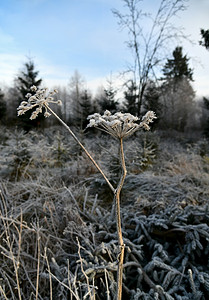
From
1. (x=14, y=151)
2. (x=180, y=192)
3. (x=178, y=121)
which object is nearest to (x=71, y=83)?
(x=178, y=121)

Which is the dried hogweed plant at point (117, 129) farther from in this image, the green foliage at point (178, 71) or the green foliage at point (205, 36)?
the green foliage at point (178, 71)

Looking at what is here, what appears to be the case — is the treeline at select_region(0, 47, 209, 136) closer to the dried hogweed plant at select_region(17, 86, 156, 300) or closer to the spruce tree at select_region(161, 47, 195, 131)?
the spruce tree at select_region(161, 47, 195, 131)

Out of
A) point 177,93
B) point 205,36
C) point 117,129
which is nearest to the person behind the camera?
point 117,129

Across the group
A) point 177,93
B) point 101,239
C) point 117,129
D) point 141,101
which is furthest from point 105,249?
point 177,93

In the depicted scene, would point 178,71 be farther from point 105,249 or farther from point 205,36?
point 105,249

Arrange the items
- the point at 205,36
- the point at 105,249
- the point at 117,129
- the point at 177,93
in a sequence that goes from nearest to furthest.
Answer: the point at 117,129
the point at 105,249
the point at 205,36
the point at 177,93

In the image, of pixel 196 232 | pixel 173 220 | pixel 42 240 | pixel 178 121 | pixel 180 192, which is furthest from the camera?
pixel 178 121

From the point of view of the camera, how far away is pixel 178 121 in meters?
23.4

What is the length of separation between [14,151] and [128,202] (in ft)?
8.51

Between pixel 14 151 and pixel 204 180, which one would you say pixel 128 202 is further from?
pixel 14 151

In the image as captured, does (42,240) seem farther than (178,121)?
No

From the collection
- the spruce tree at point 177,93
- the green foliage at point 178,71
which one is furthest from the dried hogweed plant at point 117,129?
the green foliage at point 178,71

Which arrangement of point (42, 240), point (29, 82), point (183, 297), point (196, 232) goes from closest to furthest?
1. point (183, 297)
2. point (196, 232)
3. point (42, 240)
4. point (29, 82)

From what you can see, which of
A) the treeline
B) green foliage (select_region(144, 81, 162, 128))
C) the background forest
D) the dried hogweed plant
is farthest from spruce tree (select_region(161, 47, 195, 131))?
the dried hogweed plant
